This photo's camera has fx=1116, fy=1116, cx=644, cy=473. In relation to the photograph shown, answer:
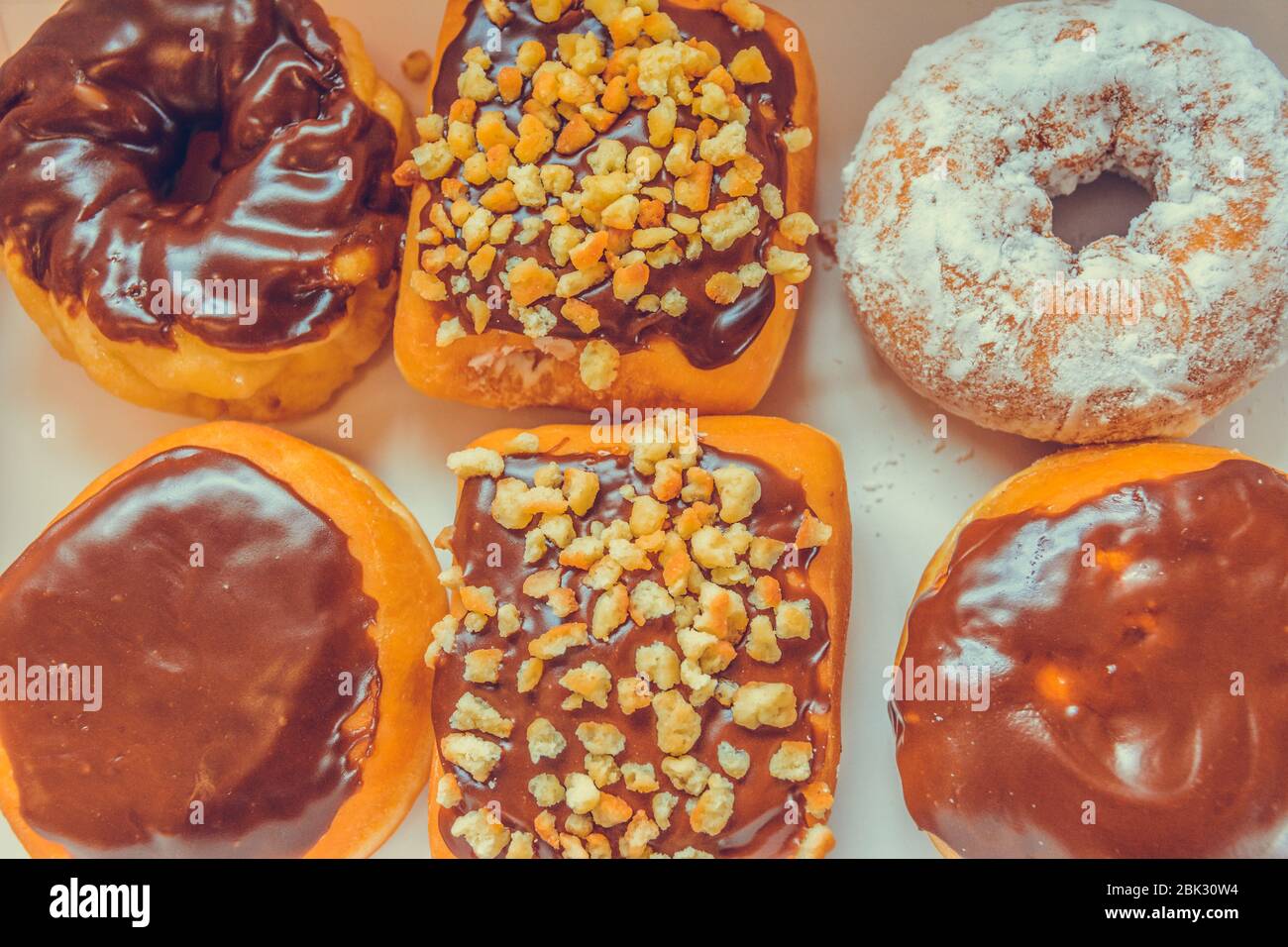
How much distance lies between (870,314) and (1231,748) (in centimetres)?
75

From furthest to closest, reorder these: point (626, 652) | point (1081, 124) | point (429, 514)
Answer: point (429, 514)
point (1081, 124)
point (626, 652)

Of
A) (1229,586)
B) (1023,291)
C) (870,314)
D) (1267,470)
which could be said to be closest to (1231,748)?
(1229,586)

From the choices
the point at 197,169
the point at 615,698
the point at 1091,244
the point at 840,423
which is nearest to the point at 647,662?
the point at 615,698

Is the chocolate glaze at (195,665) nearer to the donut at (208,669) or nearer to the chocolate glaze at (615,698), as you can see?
the donut at (208,669)

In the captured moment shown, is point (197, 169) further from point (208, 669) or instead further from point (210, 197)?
point (208, 669)

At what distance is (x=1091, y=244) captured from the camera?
165 centimetres

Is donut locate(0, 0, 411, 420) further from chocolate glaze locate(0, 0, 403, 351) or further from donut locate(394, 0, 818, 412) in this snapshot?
donut locate(394, 0, 818, 412)

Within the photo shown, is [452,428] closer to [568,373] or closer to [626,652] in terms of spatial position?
[568,373]

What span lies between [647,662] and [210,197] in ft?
3.14

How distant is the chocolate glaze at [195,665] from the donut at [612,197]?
0.37m

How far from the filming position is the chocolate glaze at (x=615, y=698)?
1492 mm

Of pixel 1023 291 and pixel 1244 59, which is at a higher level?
pixel 1244 59

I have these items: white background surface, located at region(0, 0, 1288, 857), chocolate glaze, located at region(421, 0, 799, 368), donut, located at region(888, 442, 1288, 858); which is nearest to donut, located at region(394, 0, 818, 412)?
chocolate glaze, located at region(421, 0, 799, 368)

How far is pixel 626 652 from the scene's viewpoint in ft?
4.92
